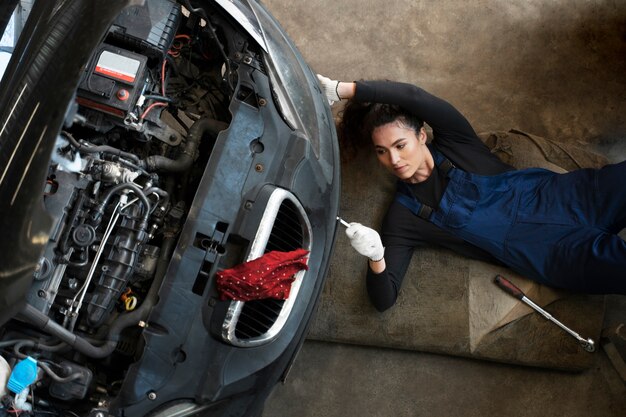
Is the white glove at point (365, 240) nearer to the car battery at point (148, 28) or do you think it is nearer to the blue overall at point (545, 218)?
the blue overall at point (545, 218)

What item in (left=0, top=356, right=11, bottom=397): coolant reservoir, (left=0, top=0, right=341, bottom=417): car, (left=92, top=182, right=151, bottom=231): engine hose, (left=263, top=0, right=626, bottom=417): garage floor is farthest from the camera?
(left=263, top=0, right=626, bottom=417): garage floor

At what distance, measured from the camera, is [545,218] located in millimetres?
2902

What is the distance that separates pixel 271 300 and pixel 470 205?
108cm

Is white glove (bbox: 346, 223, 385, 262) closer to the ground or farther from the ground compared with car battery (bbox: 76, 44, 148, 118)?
closer to the ground

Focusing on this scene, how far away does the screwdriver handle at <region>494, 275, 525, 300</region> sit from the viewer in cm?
297

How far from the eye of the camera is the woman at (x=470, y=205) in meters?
2.84

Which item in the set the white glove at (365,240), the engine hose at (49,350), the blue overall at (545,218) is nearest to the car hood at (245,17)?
the white glove at (365,240)

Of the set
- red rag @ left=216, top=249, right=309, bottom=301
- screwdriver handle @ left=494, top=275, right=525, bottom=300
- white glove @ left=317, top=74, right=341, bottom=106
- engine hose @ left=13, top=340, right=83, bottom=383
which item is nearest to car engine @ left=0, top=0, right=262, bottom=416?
engine hose @ left=13, top=340, right=83, bottom=383

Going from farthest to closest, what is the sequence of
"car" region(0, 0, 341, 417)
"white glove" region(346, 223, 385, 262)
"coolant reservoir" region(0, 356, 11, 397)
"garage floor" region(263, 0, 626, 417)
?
"garage floor" region(263, 0, 626, 417) → "white glove" region(346, 223, 385, 262) → "car" region(0, 0, 341, 417) → "coolant reservoir" region(0, 356, 11, 397)

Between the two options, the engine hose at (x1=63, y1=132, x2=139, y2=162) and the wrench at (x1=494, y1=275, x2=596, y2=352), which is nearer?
the engine hose at (x1=63, y1=132, x2=139, y2=162)

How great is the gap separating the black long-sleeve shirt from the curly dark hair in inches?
1.7

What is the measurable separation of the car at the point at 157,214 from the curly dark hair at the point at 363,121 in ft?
1.52

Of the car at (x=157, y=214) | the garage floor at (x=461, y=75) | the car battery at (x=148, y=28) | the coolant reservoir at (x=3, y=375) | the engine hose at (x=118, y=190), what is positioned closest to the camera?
the coolant reservoir at (x=3, y=375)

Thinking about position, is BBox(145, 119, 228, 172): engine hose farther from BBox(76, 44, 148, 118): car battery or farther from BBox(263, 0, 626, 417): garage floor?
BBox(263, 0, 626, 417): garage floor
